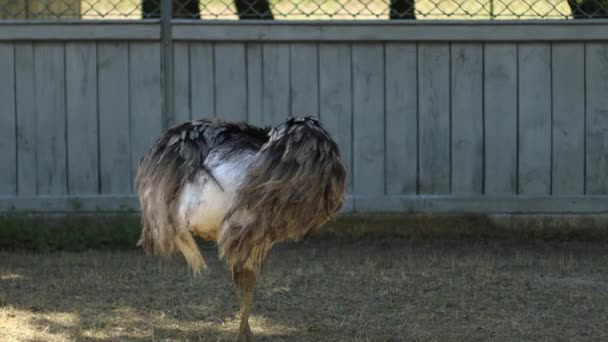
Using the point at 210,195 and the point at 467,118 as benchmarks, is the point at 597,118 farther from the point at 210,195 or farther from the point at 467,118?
the point at 210,195

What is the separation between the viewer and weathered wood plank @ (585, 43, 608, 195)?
817cm

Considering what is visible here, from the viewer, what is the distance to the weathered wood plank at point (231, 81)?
821cm

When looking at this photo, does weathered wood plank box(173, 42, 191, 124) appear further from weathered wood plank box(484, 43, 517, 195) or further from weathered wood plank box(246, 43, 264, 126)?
weathered wood plank box(484, 43, 517, 195)

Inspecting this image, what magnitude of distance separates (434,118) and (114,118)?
2293 mm

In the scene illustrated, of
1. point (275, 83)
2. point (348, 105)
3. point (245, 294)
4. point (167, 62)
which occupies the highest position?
point (167, 62)

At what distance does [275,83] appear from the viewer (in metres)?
8.25

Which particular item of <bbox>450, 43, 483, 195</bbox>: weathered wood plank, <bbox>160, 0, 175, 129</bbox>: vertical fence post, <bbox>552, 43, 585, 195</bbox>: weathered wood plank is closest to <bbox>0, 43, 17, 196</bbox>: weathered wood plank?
<bbox>160, 0, 175, 129</bbox>: vertical fence post

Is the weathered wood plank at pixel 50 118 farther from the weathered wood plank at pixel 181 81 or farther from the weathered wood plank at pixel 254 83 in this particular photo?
the weathered wood plank at pixel 254 83

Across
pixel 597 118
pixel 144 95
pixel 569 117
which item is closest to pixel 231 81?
pixel 144 95

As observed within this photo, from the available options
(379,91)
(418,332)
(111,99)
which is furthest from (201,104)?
(418,332)

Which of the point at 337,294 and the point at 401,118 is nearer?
the point at 337,294

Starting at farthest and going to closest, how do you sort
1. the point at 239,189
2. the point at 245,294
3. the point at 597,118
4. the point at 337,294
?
1. the point at 597,118
2. the point at 337,294
3. the point at 245,294
4. the point at 239,189

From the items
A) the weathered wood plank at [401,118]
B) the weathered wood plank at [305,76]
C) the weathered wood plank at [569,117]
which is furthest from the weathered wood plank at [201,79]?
the weathered wood plank at [569,117]

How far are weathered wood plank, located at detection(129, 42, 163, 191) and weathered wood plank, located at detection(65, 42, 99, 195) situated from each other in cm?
27
